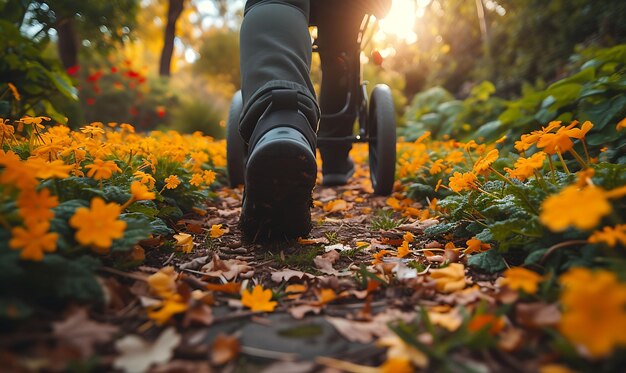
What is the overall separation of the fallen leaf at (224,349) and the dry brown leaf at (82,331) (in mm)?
198

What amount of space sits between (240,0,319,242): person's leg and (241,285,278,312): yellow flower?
367mm

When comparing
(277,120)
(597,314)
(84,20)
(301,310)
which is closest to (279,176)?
(277,120)

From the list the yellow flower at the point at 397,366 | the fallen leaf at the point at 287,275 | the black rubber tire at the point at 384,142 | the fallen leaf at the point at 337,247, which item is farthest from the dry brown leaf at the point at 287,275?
the black rubber tire at the point at 384,142

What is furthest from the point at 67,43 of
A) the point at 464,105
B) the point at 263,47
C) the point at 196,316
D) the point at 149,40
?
the point at 149,40

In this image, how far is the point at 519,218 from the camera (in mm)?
1103

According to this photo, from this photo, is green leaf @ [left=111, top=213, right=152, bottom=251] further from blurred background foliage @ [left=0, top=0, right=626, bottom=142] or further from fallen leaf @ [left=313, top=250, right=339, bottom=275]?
blurred background foliage @ [left=0, top=0, right=626, bottom=142]

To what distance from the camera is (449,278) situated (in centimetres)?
108

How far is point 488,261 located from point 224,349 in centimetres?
80

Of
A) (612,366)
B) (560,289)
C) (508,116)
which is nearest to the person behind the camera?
(612,366)

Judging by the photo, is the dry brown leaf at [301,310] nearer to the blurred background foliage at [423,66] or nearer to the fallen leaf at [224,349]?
the fallen leaf at [224,349]

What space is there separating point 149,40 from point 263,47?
18965 millimetres

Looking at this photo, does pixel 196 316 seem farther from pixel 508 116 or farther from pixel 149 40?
pixel 149 40

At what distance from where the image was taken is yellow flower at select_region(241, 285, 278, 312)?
3.15 ft

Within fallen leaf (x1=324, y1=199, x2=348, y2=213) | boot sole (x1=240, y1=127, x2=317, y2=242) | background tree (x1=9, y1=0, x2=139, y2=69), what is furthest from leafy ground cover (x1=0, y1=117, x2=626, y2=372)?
background tree (x1=9, y1=0, x2=139, y2=69)
